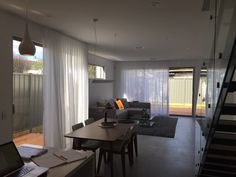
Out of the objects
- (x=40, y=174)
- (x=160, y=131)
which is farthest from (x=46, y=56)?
(x=160, y=131)

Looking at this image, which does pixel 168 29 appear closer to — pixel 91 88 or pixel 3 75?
pixel 3 75

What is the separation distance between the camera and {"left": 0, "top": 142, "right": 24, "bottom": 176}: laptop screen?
4.67 ft

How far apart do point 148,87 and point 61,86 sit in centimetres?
572

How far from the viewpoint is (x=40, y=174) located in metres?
1.43

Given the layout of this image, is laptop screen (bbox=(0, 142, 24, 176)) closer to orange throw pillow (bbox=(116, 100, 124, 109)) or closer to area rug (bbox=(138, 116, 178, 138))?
area rug (bbox=(138, 116, 178, 138))

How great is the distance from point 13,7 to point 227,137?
11.3ft

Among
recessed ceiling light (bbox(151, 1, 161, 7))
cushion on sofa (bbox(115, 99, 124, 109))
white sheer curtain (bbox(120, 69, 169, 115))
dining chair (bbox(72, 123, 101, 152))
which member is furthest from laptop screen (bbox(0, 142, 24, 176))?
white sheer curtain (bbox(120, 69, 169, 115))

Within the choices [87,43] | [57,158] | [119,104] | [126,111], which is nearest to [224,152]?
[57,158]

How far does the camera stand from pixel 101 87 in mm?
8664

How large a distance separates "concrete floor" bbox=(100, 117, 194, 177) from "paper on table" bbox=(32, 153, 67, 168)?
188 centimetres

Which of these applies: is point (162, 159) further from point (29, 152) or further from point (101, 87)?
point (101, 87)

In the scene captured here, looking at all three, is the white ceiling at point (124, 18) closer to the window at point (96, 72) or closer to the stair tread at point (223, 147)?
the stair tread at point (223, 147)

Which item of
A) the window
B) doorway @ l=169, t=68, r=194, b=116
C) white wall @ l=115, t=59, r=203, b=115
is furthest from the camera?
doorway @ l=169, t=68, r=194, b=116

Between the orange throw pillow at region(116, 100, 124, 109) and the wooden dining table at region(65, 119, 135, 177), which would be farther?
the orange throw pillow at region(116, 100, 124, 109)
